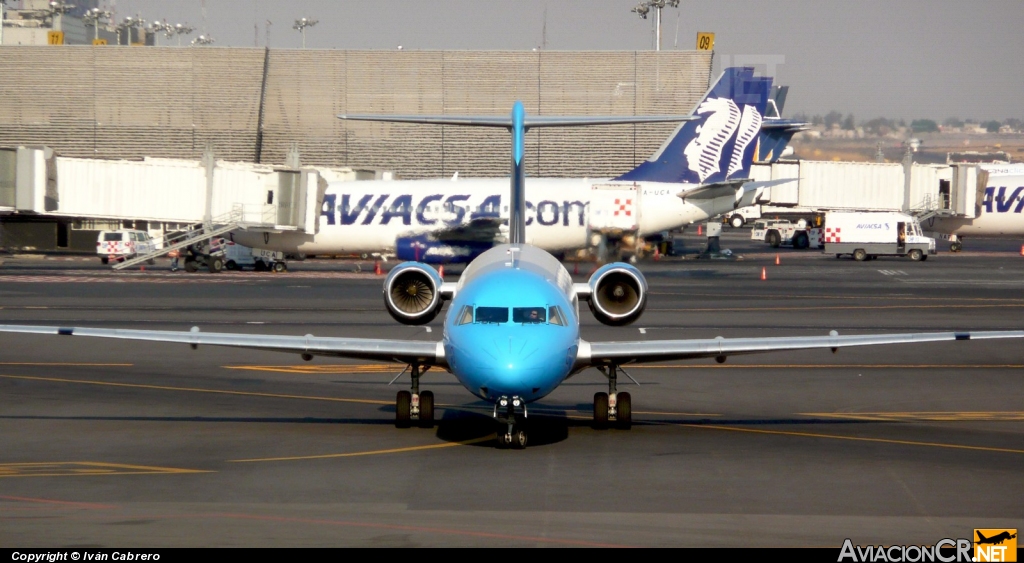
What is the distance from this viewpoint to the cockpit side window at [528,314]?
56.3ft

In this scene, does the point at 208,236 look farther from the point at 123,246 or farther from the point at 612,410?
the point at 612,410

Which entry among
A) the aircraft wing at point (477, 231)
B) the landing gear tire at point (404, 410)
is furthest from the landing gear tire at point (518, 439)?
the aircraft wing at point (477, 231)

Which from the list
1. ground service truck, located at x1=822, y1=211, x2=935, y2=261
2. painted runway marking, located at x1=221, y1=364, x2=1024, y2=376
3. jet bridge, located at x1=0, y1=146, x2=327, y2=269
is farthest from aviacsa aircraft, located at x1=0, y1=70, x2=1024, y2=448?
ground service truck, located at x1=822, y1=211, x2=935, y2=261

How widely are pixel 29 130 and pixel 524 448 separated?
93111 millimetres

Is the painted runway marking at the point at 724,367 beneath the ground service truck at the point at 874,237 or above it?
beneath

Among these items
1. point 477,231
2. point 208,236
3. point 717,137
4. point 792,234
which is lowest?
point 208,236

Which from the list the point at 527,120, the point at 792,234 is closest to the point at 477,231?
the point at 527,120

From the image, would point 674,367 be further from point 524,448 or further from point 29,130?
point 29,130

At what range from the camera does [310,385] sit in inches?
986

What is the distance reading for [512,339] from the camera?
16.8m

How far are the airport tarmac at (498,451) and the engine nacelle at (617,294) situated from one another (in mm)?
A: 1878

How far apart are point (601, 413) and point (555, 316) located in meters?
2.68

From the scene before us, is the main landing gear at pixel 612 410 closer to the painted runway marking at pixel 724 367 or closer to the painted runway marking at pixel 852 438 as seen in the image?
the painted runway marking at pixel 852 438

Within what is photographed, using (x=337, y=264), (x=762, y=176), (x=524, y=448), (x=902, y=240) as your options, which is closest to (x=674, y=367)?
(x=524, y=448)
